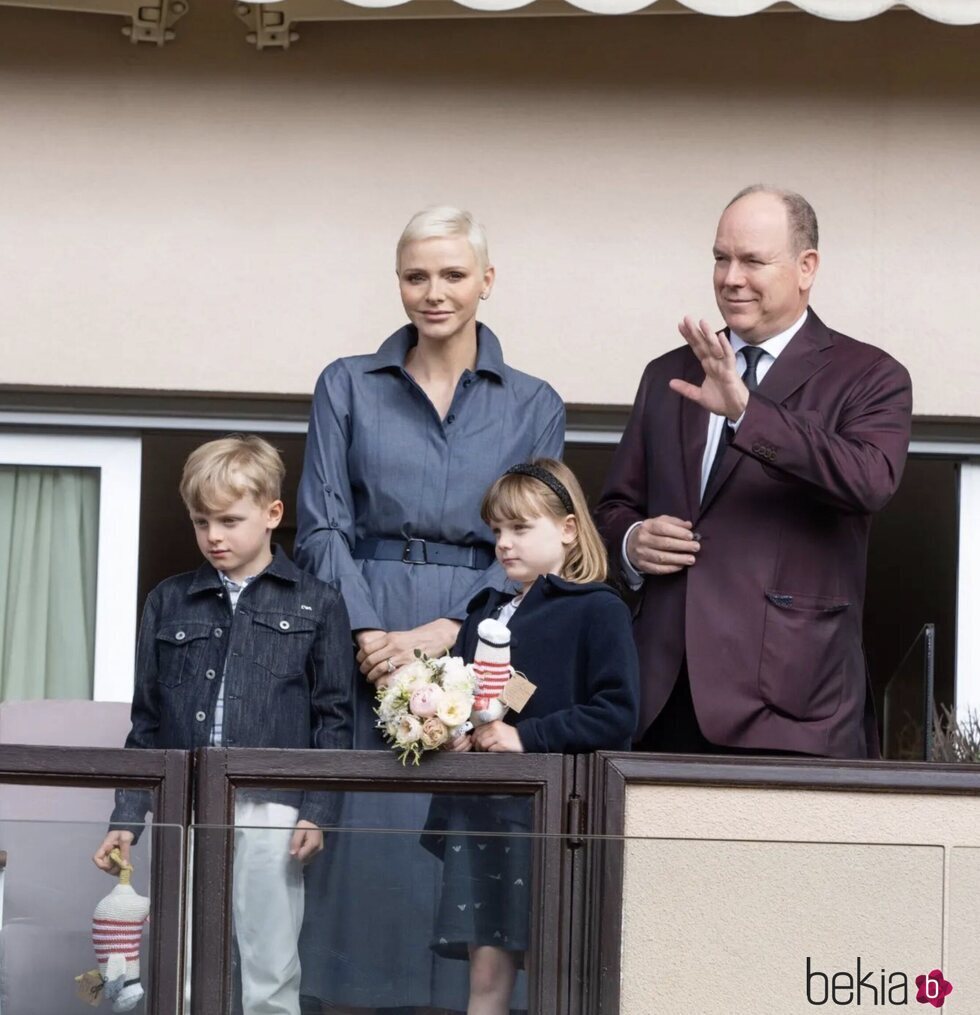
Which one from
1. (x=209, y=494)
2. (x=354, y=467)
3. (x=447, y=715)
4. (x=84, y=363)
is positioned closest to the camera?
(x=447, y=715)

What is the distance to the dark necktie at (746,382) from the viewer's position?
546cm

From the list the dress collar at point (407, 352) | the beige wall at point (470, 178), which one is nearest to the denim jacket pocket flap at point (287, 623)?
the dress collar at point (407, 352)

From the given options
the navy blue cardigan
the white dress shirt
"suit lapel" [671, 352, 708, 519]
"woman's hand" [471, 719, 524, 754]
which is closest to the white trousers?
"woman's hand" [471, 719, 524, 754]

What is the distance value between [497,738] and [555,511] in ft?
1.84

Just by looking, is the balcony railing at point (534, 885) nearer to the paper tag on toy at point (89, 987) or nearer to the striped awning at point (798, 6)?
the paper tag on toy at point (89, 987)

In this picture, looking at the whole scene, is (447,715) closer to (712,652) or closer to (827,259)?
(712,652)

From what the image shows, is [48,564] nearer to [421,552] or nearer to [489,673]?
[421,552]

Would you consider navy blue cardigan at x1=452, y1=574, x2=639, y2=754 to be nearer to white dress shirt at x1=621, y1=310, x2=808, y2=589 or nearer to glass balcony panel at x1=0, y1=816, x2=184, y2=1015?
white dress shirt at x1=621, y1=310, x2=808, y2=589

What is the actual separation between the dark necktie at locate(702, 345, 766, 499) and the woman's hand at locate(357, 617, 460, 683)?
0.71m

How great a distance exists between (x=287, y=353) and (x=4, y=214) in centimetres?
99

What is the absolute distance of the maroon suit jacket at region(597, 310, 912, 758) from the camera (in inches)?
207

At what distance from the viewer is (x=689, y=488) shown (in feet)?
18.0

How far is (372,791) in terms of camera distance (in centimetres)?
489

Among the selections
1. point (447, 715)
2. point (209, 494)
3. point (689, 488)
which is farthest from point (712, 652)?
point (209, 494)
